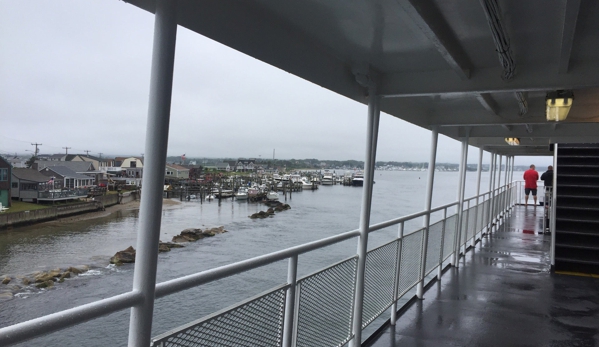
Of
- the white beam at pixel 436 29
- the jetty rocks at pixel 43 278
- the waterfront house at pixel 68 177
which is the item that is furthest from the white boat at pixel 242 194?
the white beam at pixel 436 29

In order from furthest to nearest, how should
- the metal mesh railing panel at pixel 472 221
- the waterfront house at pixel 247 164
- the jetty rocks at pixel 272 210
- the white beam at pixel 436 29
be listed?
the jetty rocks at pixel 272 210 < the waterfront house at pixel 247 164 < the metal mesh railing panel at pixel 472 221 < the white beam at pixel 436 29

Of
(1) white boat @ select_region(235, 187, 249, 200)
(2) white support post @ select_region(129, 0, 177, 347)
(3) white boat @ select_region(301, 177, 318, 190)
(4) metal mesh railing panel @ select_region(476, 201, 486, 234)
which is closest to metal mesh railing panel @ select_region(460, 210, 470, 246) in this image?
(4) metal mesh railing panel @ select_region(476, 201, 486, 234)

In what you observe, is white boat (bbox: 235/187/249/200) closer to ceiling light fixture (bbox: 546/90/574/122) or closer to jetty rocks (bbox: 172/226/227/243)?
jetty rocks (bbox: 172/226/227/243)

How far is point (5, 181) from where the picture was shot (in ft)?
6.88

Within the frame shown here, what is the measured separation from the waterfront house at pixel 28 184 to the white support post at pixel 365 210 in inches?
82.6

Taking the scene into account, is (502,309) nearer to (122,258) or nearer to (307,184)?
(122,258)

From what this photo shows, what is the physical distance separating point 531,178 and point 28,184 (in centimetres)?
1368

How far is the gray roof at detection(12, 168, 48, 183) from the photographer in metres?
2.33

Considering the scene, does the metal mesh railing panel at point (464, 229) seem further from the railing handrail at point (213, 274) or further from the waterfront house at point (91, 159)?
the waterfront house at point (91, 159)

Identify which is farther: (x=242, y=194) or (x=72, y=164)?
(x=242, y=194)

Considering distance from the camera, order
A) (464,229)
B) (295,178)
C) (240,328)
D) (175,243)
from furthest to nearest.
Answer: (295,178), (175,243), (464,229), (240,328)

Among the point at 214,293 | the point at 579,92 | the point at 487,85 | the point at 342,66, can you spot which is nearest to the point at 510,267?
the point at 579,92

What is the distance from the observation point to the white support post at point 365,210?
276 centimetres

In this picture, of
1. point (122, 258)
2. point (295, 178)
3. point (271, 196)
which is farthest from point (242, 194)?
point (122, 258)
